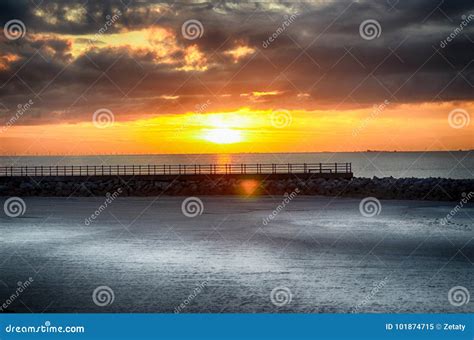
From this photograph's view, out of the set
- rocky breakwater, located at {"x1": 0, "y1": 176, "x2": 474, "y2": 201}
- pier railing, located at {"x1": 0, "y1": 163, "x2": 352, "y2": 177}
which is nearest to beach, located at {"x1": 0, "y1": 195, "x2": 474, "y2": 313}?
rocky breakwater, located at {"x1": 0, "y1": 176, "x2": 474, "y2": 201}

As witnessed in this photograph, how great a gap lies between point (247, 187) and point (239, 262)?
36257 mm

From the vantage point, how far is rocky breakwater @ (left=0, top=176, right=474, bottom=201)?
147 ft

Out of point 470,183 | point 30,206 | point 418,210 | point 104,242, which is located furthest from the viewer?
point 470,183

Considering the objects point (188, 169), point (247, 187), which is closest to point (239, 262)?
point (247, 187)

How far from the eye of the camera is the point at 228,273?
14.8m

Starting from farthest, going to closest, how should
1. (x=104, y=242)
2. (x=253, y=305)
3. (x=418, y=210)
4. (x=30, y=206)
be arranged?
(x=30, y=206) < (x=418, y=210) < (x=104, y=242) < (x=253, y=305)

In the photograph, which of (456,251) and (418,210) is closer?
(456,251)

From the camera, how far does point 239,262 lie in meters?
16.4

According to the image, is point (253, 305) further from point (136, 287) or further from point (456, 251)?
point (456, 251)

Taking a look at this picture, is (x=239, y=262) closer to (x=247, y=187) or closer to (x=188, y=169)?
(x=247, y=187)

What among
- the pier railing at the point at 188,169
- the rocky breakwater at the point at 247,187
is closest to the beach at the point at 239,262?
the rocky breakwater at the point at 247,187

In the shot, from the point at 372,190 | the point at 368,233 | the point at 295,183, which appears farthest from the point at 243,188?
the point at 368,233

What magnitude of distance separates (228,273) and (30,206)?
1062 inches

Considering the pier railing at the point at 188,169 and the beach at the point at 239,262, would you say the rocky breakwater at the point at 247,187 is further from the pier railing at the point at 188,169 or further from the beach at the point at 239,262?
the beach at the point at 239,262
